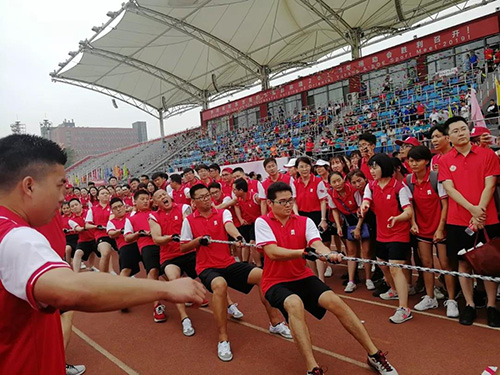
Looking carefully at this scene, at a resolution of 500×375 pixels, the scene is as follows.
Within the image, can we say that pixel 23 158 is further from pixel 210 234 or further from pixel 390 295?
pixel 390 295

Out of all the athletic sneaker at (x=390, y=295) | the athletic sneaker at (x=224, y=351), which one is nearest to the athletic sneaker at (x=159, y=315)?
the athletic sneaker at (x=224, y=351)

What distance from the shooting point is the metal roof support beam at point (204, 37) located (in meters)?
17.8

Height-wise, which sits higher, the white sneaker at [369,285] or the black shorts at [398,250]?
the black shorts at [398,250]

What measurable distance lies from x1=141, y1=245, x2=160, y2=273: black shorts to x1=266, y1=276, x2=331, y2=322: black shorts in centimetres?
230

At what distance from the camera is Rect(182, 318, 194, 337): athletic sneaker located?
4148 millimetres

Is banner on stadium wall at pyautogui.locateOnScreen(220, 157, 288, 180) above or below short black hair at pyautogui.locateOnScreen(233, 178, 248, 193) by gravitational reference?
above

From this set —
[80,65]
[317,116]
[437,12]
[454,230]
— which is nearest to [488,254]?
[454,230]

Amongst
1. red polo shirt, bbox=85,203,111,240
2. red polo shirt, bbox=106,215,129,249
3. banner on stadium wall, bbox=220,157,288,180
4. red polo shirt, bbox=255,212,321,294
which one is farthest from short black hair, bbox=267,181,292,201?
banner on stadium wall, bbox=220,157,288,180

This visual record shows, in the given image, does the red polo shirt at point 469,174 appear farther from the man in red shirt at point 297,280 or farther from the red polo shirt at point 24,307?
the red polo shirt at point 24,307

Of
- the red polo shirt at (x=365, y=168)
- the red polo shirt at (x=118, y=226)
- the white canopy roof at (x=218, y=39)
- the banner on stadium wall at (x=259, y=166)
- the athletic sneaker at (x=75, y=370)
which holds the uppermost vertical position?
the white canopy roof at (x=218, y=39)

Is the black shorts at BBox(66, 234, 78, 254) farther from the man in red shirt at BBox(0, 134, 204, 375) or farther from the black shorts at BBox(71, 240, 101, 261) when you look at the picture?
the man in red shirt at BBox(0, 134, 204, 375)

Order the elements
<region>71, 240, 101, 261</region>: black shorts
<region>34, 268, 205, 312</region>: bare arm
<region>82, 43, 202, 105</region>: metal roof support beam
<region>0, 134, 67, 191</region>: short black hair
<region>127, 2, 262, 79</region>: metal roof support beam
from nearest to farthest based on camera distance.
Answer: <region>34, 268, 205, 312</region>: bare arm < <region>0, 134, 67, 191</region>: short black hair < <region>71, 240, 101, 261</region>: black shorts < <region>127, 2, 262, 79</region>: metal roof support beam < <region>82, 43, 202, 105</region>: metal roof support beam

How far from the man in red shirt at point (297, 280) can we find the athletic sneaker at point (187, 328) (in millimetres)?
1358

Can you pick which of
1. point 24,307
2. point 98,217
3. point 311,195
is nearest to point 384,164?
point 311,195
